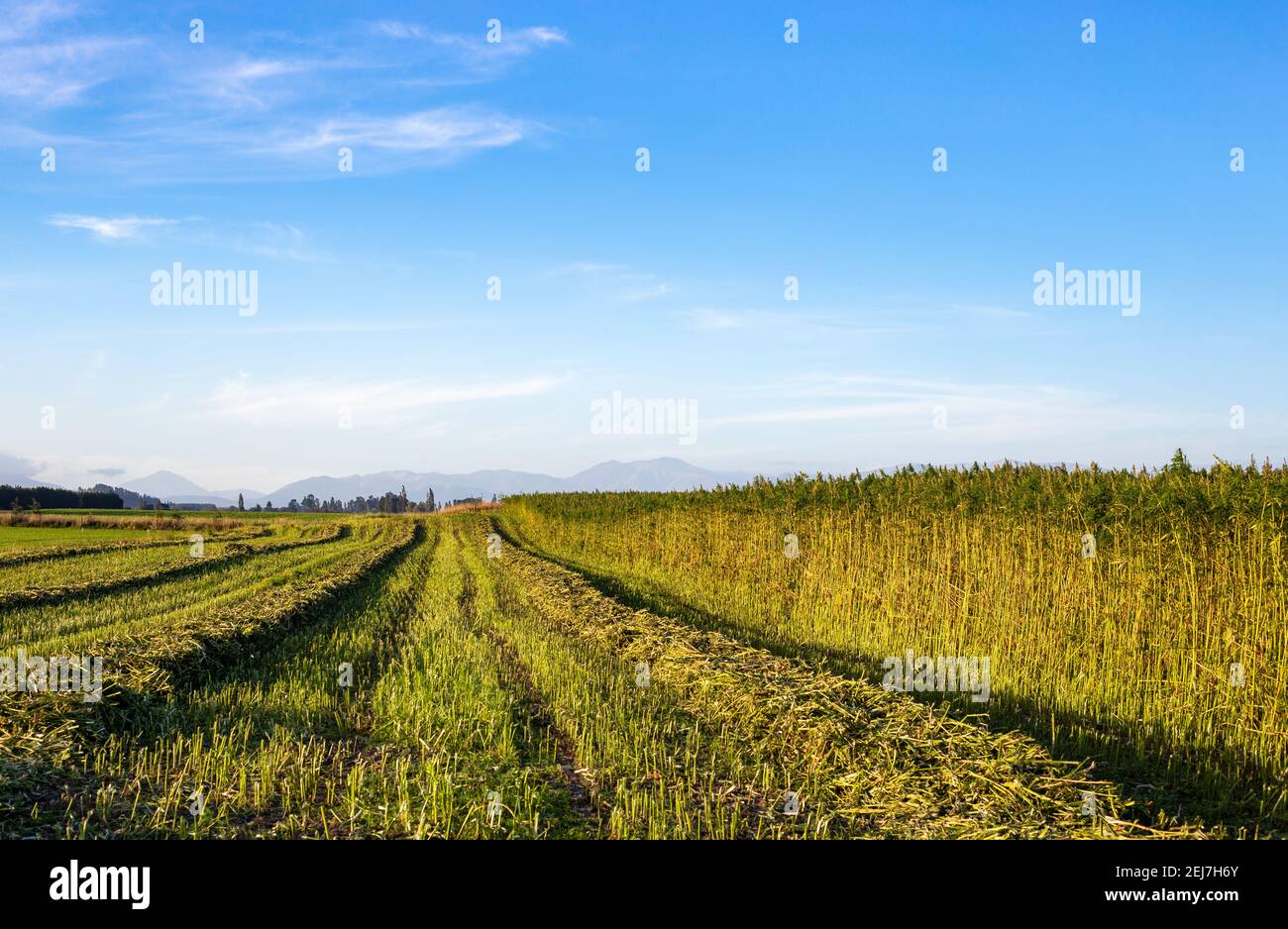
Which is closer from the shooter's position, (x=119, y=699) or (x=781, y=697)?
(x=781, y=697)

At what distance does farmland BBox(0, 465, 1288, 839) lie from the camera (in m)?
Answer: 6.38

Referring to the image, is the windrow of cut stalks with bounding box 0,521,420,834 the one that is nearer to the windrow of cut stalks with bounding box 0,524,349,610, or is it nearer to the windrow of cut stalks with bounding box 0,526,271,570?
the windrow of cut stalks with bounding box 0,524,349,610

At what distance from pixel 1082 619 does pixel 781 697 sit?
5.20m

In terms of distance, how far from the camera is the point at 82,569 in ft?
82.8

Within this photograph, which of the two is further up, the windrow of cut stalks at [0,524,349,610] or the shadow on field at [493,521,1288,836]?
the windrow of cut stalks at [0,524,349,610]

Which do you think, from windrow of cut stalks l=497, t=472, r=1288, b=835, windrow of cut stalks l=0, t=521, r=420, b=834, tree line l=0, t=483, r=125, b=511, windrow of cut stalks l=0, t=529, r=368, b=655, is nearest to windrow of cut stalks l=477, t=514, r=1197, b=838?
windrow of cut stalks l=497, t=472, r=1288, b=835

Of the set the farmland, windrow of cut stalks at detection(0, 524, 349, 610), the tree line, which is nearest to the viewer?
the farmland

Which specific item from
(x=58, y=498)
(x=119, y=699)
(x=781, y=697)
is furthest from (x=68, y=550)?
(x=58, y=498)

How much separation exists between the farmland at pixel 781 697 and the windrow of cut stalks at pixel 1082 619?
0.04 metres

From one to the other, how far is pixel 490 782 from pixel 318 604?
12.4 m

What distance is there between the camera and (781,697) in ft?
28.7

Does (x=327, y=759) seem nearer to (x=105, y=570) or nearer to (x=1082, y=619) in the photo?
(x=1082, y=619)

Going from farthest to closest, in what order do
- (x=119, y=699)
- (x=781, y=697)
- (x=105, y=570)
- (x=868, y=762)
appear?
1. (x=105, y=570)
2. (x=119, y=699)
3. (x=781, y=697)
4. (x=868, y=762)

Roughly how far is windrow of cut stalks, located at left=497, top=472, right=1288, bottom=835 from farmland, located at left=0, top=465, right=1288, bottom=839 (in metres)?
0.04
